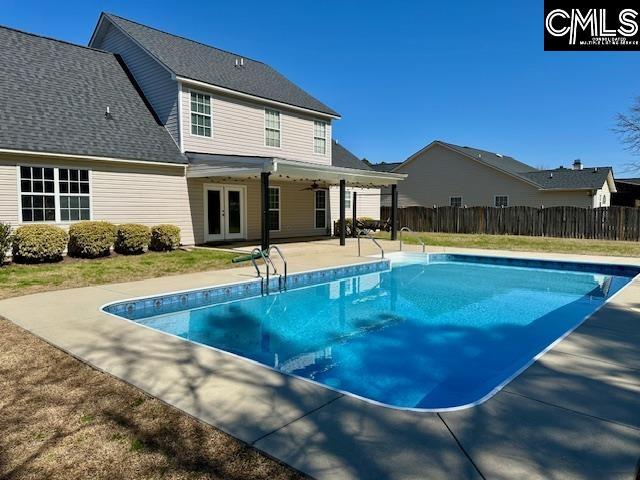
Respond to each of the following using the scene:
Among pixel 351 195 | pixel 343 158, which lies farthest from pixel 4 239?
pixel 351 195

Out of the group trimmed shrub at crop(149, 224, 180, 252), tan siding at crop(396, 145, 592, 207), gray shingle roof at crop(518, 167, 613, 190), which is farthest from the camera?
tan siding at crop(396, 145, 592, 207)

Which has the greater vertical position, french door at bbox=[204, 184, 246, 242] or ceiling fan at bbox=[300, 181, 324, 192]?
ceiling fan at bbox=[300, 181, 324, 192]

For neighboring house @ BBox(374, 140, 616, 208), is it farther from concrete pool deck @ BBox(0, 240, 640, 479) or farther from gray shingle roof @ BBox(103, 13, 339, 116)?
concrete pool deck @ BBox(0, 240, 640, 479)

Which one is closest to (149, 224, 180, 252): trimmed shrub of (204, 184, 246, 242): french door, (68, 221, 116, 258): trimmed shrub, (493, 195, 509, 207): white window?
(68, 221, 116, 258): trimmed shrub

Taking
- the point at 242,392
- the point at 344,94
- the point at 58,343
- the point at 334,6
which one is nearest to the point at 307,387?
the point at 242,392

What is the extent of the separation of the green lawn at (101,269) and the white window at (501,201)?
2059 centimetres

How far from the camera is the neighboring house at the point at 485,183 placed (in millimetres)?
26312

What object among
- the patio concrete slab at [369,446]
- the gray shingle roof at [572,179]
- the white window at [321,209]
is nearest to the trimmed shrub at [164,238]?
the white window at [321,209]

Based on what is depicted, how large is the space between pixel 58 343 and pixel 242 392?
9.15 ft

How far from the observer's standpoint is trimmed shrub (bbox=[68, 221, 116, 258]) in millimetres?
11969

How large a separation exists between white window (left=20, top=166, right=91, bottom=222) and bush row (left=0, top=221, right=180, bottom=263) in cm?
54

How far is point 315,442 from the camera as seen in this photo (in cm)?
302

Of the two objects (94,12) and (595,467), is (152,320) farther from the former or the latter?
(94,12)

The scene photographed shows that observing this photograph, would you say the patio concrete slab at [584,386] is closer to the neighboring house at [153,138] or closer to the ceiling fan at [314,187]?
the neighboring house at [153,138]
